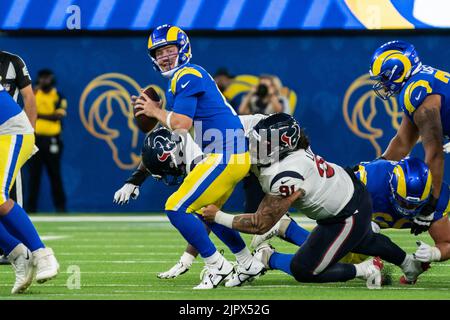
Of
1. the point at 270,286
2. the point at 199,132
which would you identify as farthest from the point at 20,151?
the point at 270,286

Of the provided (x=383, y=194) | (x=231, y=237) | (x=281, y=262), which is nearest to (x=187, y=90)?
(x=231, y=237)

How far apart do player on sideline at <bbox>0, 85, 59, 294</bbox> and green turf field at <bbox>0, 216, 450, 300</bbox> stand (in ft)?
0.47

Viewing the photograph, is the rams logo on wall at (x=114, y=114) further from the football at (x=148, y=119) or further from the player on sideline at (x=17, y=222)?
the player on sideline at (x=17, y=222)

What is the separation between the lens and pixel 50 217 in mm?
13219

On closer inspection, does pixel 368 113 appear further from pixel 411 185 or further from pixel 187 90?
pixel 187 90

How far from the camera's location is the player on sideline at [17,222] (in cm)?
618

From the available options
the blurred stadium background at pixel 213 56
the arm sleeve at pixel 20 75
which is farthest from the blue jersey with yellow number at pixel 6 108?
the blurred stadium background at pixel 213 56

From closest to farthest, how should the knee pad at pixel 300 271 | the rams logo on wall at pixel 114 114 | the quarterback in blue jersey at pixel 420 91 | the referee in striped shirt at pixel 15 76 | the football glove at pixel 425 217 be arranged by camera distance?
the knee pad at pixel 300 271 < the football glove at pixel 425 217 < the quarterback in blue jersey at pixel 420 91 < the referee in striped shirt at pixel 15 76 < the rams logo on wall at pixel 114 114

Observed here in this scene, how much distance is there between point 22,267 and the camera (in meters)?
6.23

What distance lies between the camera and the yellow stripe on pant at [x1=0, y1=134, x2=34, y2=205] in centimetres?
621

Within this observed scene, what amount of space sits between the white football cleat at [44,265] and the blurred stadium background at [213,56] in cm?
766

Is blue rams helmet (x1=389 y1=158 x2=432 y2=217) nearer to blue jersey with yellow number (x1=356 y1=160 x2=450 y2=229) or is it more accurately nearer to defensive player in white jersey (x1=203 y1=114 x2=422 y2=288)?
blue jersey with yellow number (x1=356 y1=160 x2=450 y2=229)

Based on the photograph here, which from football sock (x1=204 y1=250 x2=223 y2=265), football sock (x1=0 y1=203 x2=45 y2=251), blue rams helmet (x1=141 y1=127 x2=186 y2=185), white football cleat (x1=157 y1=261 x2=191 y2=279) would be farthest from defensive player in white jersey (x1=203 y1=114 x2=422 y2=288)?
football sock (x1=0 y1=203 x2=45 y2=251)

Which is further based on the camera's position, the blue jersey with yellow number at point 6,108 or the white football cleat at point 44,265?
the blue jersey with yellow number at point 6,108
